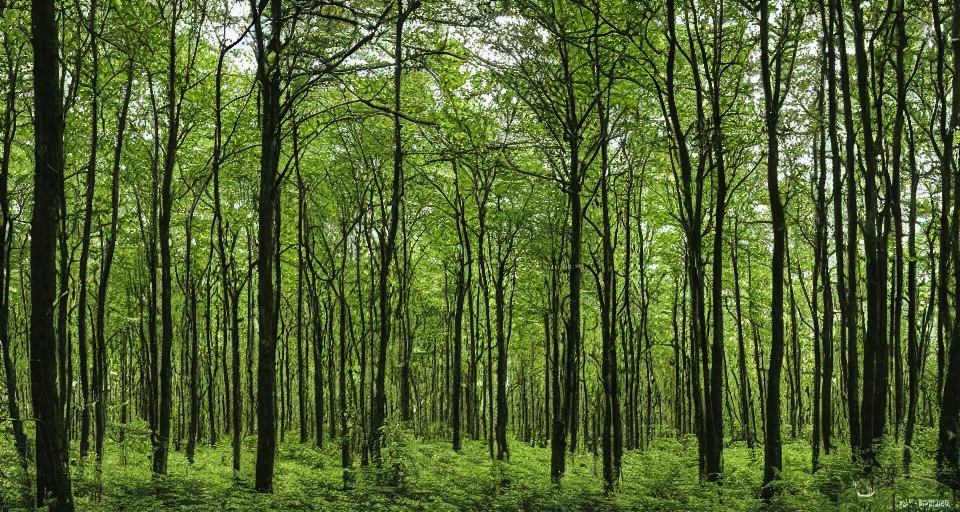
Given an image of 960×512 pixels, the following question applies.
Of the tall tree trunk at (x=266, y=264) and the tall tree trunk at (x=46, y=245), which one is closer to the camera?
the tall tree trunk at (x=46, y=245)

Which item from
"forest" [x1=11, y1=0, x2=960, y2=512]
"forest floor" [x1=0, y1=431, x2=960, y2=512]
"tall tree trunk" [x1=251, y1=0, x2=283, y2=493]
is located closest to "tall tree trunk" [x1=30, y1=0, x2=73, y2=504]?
"forest" [x1=11, y1=0, x2=960, y2=512]

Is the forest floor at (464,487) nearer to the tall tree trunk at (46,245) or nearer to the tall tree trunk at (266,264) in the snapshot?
the tall tree trunk at (266,264)

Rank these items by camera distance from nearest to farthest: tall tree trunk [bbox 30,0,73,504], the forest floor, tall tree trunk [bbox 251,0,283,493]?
tall tree trunk [bbox 30,0,73,504]
the forest floor
tall tree trunk [bbox 251,0,283,493]

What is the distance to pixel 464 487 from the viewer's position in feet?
43.4

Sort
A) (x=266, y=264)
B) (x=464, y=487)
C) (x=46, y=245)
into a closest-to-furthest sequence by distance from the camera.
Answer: (x=46, y=245), (x=266, y=264), (x=464, y=487)

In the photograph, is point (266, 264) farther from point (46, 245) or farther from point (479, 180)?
point (479, 180)

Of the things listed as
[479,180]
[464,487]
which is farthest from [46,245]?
[479,180]

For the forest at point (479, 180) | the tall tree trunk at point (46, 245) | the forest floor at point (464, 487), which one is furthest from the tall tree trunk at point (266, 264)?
the tall tree trunk at point (46, 245)

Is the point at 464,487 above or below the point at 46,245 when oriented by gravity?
below

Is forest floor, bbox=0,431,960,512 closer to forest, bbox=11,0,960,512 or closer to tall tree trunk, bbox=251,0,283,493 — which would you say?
forest, bbox=11,0,960,512

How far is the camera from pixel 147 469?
1503 centimetres

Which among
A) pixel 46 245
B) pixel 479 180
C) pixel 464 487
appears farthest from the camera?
pixel 479 180

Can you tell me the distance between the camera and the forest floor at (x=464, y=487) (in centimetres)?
925

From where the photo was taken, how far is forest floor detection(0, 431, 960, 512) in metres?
9.25
